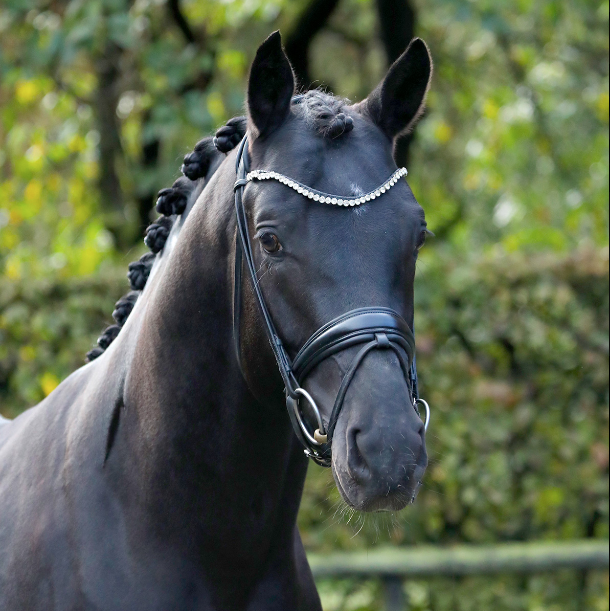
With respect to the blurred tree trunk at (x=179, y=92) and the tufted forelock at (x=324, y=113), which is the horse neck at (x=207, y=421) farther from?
the blurred tree trunk at (x=179, y=92)

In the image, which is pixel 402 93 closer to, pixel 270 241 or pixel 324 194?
pixel 324 194

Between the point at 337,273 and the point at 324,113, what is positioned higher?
the point at 324,113

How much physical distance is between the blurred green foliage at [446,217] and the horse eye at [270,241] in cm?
66

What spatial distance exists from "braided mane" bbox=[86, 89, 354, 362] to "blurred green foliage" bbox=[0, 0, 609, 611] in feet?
3.11

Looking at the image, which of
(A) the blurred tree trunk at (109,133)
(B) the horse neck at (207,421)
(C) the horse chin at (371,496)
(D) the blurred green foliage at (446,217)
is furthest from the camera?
(A) the blurred tree trunk at (109,133)

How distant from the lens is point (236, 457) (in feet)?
6.85

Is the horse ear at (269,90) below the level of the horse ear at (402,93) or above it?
above

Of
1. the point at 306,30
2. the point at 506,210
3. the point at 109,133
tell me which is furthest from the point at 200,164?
the point at 506,210

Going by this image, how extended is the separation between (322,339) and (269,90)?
0.67 m

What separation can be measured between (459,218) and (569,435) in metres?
3.33

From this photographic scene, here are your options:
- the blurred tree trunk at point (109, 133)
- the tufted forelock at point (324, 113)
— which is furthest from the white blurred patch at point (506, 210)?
the tufted forelock at point (324, 113)

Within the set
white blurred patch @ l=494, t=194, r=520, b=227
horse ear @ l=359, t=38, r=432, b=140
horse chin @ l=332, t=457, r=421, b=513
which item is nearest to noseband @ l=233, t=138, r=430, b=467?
horse chin @ l=332, t=457, r=421, b=513

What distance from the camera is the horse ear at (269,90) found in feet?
6.57

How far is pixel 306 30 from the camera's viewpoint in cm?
720
